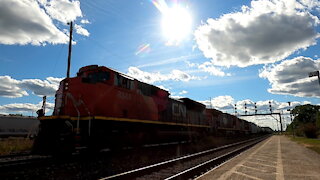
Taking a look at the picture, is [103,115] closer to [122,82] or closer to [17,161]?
[122,82]

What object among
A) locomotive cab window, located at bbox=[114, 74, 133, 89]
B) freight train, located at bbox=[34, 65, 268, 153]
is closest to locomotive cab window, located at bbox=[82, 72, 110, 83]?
freight train, located at bbox=[34, 65, 268, 153]

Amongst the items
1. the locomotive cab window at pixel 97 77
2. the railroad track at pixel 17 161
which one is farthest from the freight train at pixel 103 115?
the railroad track at pixel 17 161

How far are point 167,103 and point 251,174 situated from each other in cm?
1072

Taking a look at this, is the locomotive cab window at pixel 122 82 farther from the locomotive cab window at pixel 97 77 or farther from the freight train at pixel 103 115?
the locomotive cab window at pixel 97 77

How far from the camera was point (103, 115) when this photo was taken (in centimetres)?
1098

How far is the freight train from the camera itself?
9.28 m

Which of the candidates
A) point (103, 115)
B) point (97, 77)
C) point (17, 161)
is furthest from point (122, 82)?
point (17, 161)

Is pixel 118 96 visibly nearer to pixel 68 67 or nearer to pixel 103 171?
pixel 103 171

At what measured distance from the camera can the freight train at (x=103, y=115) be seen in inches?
365

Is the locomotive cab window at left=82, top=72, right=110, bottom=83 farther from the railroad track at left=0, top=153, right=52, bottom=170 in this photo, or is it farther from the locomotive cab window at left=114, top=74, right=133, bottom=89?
the railroad track at left=0, top=153, right=52, bottom=170

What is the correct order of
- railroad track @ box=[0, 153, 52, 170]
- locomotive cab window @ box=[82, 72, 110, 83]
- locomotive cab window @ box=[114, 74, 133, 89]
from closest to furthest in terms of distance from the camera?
railroad track @ box=[0, 153, 52, 170]
locomotive cab window @ box=[82, 72, 110, 83]
locomotive cab window @ box=[114, 74, 133, 89]

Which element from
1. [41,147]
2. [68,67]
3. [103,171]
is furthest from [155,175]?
[68,67]

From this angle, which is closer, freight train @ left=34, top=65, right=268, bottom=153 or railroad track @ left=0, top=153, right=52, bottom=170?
railroad track @ left=0, top=153, right=52, bottom=170

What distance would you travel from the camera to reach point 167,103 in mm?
17422
